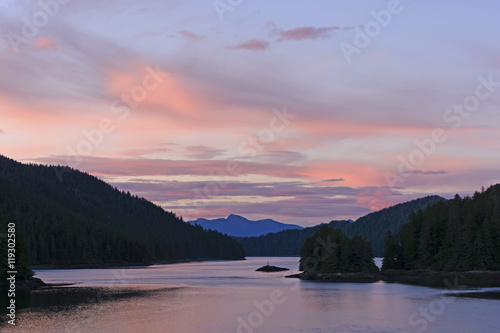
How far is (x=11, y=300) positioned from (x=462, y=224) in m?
113

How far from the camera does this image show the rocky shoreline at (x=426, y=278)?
14125 centimetres

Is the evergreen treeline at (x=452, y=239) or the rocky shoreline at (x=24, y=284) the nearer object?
the rocky shoreline at (x=24, y=284)

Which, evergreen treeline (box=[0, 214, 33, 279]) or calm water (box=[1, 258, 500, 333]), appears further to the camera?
evergreen treeline (box=[0, 214, 33, 279])

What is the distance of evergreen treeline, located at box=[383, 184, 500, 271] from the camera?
14788cm

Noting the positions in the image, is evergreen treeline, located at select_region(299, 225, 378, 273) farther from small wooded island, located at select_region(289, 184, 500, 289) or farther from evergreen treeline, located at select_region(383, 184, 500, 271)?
evergreen treeline, located at select_region(383, 184, 500, 271)

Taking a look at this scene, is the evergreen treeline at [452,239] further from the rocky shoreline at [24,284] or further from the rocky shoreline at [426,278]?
the rocky shoreline at [24,284]

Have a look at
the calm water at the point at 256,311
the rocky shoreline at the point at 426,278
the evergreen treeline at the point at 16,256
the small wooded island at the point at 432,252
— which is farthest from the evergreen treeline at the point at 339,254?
the evergreen treeline at the point at 16,256

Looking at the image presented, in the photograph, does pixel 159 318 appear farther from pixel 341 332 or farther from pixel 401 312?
pixel 401 312

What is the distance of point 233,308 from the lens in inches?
3829

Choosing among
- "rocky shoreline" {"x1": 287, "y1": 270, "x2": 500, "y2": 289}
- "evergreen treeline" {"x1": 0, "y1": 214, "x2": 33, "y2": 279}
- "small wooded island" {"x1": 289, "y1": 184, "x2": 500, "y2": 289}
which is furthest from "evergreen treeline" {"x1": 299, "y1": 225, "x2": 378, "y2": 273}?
"evergreen treeline" {"x1": 0, "y1": 214, "x2": 33, "y2": 279}

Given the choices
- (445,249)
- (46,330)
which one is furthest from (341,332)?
(445,249)

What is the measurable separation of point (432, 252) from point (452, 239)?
32.1ft

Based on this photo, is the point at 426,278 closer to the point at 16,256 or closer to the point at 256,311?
the point at 256,311

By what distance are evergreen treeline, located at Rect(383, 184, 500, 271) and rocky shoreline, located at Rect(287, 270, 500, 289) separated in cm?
230
